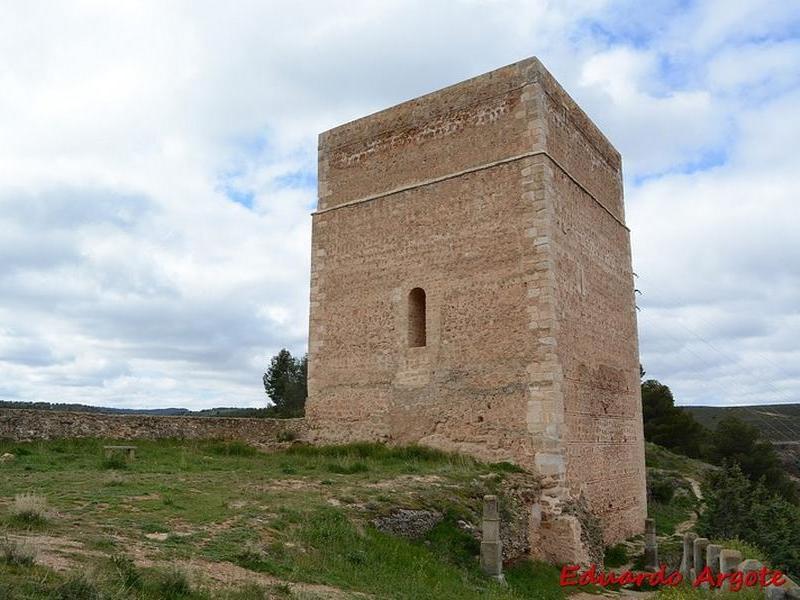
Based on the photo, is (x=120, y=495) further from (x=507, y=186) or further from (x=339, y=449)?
(x=507, y=186)

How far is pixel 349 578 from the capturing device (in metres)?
6.71

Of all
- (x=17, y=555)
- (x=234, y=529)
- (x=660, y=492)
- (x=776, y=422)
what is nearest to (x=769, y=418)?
(x=776, y=422)

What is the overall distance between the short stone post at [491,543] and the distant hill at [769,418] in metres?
49.3

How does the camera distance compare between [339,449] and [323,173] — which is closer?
[339,449]

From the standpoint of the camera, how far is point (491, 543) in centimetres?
925

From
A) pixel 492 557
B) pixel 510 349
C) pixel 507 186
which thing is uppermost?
pixel 507 186

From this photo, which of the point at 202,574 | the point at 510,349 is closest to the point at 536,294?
the point at 510,349

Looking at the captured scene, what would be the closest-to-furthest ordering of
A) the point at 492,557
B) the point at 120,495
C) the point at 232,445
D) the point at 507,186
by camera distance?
the point at 120,495 → the point at 492,557 → the point at 507,186 → the point at 232,445

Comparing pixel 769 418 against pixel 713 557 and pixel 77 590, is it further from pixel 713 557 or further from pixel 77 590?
→ pixel 77 590

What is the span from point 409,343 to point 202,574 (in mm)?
9333

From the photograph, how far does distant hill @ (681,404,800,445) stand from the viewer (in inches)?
2296

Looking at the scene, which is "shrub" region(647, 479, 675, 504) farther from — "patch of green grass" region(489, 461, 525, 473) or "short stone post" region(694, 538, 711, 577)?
"short stone post" region(694, 538, 711, 577)

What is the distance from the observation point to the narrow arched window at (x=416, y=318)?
47.8 ft

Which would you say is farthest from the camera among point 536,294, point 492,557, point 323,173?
point 323,173
